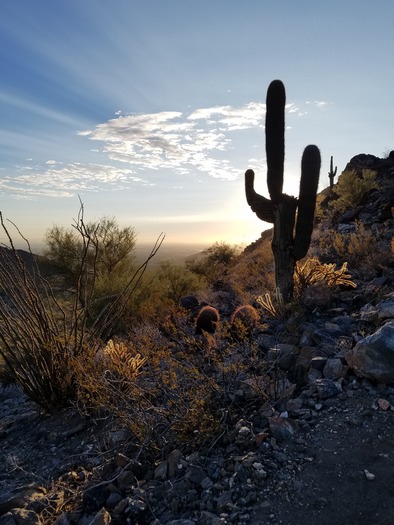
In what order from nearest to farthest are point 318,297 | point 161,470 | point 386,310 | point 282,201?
point 161,470
point 386,310
point 318,297
point 282,201

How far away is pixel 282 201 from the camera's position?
830cm

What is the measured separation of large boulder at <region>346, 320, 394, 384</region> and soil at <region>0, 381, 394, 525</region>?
0.40 ft

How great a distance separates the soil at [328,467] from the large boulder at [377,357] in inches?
4.8

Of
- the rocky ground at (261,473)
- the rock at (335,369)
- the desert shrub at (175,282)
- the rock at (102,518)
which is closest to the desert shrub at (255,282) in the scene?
the desert shrub at (175,282)

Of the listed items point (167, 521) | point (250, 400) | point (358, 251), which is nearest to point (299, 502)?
point (167, 521)

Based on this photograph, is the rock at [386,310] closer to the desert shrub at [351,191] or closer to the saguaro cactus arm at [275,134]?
the saguaro cactus arm at [275,134]

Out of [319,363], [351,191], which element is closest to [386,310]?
[319,363]

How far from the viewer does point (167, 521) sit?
2984mm

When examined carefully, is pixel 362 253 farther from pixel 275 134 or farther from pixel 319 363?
pixel 319 363

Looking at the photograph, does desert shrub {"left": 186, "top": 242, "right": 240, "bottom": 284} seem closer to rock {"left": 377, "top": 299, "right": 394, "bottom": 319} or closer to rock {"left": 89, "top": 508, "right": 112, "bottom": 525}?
rock {"left": 377, "top": 299, "right": 394, "bottom": 319}

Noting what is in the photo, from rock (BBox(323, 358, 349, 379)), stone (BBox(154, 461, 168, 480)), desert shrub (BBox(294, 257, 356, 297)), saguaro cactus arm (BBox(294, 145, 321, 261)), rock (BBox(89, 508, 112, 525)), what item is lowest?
rock (BBox(89, 508, 112, 525))

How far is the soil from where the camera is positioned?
2771 mm

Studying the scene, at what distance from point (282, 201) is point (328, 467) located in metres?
5.92

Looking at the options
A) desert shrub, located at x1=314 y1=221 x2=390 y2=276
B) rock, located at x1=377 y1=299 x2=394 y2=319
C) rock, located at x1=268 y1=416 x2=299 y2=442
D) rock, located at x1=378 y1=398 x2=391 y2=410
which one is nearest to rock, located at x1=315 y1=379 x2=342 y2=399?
rock, located at x1=378 y1=398 x2=391 y2=410
